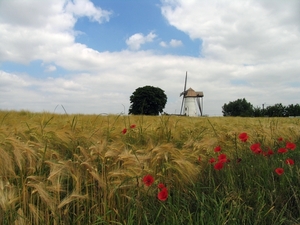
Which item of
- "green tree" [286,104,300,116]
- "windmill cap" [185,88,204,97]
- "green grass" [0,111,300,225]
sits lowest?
"green grass" [0,111,300,225]

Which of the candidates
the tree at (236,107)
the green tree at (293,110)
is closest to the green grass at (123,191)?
the green tree at (293,110)

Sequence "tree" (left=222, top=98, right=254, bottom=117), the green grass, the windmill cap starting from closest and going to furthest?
the green grass → the windmill cap → "tree" (left=222, top=98, right=254, bottom=117)

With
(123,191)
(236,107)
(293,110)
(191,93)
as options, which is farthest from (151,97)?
(123,191)

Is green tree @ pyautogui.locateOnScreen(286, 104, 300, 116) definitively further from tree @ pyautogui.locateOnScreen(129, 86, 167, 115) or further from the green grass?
the green grass

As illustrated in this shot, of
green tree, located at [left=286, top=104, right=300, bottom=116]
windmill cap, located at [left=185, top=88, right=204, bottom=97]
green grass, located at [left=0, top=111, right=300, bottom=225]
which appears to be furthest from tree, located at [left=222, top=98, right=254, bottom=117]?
green grass, located at [left=0, top=111, right=300, bottom=225]

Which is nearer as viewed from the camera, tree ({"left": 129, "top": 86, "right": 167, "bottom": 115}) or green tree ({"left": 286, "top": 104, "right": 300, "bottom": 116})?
tree ({"left": 129, "top": 86, "right": 167, "bottom": 115})

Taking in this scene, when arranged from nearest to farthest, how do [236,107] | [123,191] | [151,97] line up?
1. [123,191]
2. [151,97]
3. [236,107]

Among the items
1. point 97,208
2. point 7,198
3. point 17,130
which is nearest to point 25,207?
point 7,198

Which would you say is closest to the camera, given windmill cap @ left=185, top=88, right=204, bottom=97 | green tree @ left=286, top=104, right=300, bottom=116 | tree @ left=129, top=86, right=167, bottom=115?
windmill cap @ left=185, top=88, right=204, bottom=97

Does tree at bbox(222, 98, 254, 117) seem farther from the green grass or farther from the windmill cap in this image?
the green grass

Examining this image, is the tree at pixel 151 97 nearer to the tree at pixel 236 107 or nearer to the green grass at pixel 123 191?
the tree at pixel 236 107

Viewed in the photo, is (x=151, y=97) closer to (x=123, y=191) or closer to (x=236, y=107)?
(x=236, y=107)

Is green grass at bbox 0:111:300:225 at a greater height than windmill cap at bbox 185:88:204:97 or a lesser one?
lesser

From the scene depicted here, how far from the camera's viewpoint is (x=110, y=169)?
1.82 meters
